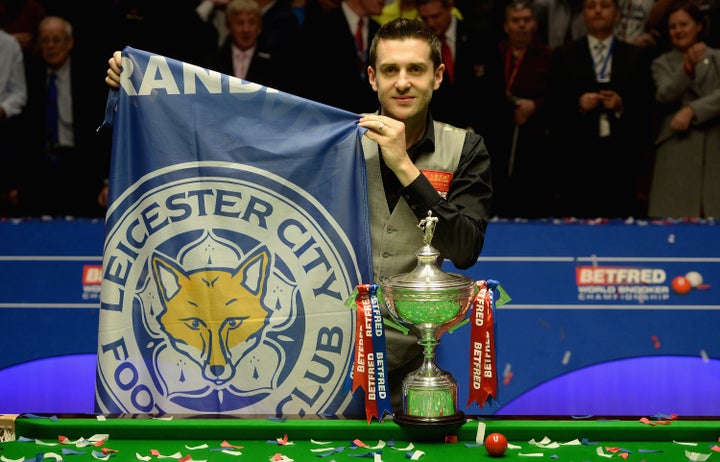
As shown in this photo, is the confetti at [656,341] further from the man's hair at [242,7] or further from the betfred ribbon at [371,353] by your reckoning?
the man's hair at [242,7]

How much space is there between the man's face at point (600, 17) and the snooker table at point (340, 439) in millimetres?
3801

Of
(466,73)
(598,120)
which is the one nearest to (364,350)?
(466,73)

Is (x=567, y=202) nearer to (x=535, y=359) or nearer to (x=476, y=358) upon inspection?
(x=535, y=359)

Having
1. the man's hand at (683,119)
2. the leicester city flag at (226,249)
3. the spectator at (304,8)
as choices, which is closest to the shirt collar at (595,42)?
the man's hand at (683,119)

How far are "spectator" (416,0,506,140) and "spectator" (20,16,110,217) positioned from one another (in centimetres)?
185

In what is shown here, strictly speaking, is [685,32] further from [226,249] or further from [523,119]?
[226,249]

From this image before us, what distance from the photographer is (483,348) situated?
228 cm

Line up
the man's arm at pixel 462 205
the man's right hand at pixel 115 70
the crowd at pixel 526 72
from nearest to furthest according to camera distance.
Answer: the man's arm at pixel 462 205
the man's right hand at pixel 115 70
the crowd at pixel 526 72

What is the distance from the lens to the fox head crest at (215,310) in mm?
2660

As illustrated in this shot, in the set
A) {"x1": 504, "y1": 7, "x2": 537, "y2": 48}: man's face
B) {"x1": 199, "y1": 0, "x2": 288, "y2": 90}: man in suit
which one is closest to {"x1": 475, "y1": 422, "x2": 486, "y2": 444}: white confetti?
{"x1": 199, "y1": 0, "x2": 288, "y2": 90}: man in suit

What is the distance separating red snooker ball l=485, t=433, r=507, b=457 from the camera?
2037 mm

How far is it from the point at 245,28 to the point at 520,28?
1490 mm

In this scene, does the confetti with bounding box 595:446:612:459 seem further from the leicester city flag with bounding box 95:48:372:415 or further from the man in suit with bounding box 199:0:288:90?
the man in suit with bounding box 199:0:288:90

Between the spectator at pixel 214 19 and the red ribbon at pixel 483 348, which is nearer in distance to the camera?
the red ribbon at pixel 483 348
